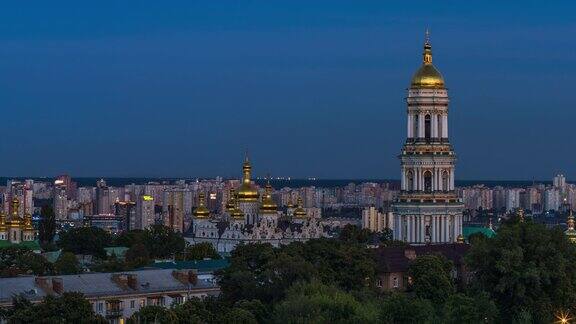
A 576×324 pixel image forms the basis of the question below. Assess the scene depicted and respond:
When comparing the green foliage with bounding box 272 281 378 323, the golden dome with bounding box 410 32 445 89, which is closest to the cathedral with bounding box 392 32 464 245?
the golden dome with bounding box 410 32 445 89

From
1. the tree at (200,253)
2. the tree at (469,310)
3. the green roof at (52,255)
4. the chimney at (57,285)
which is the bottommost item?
the tree at (469,310)

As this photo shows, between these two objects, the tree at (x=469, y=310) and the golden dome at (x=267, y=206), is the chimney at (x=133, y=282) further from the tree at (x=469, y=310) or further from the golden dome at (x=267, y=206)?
the golden dome at (x=267, y=206)

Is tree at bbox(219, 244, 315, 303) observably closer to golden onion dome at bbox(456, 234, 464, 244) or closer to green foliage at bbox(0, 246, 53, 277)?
green foliage at bbox(0, 246, 53, 277)

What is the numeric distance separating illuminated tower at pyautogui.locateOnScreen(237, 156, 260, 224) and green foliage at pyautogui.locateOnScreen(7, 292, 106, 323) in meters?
36.4

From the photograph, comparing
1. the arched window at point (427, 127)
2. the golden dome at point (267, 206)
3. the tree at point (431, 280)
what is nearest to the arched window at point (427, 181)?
the arched window at point (427, 127)

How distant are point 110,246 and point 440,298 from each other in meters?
26.0

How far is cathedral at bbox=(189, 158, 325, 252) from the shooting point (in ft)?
213

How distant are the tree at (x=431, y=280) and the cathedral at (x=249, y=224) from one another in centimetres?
2345

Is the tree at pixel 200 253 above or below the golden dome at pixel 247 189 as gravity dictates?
below

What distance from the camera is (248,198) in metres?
69.9

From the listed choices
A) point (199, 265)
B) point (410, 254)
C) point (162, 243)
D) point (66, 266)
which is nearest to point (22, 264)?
point (66, 266)

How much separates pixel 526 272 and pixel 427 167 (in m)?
18.7

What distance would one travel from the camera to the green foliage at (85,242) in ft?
196

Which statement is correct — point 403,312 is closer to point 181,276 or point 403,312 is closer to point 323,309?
point 323,309
